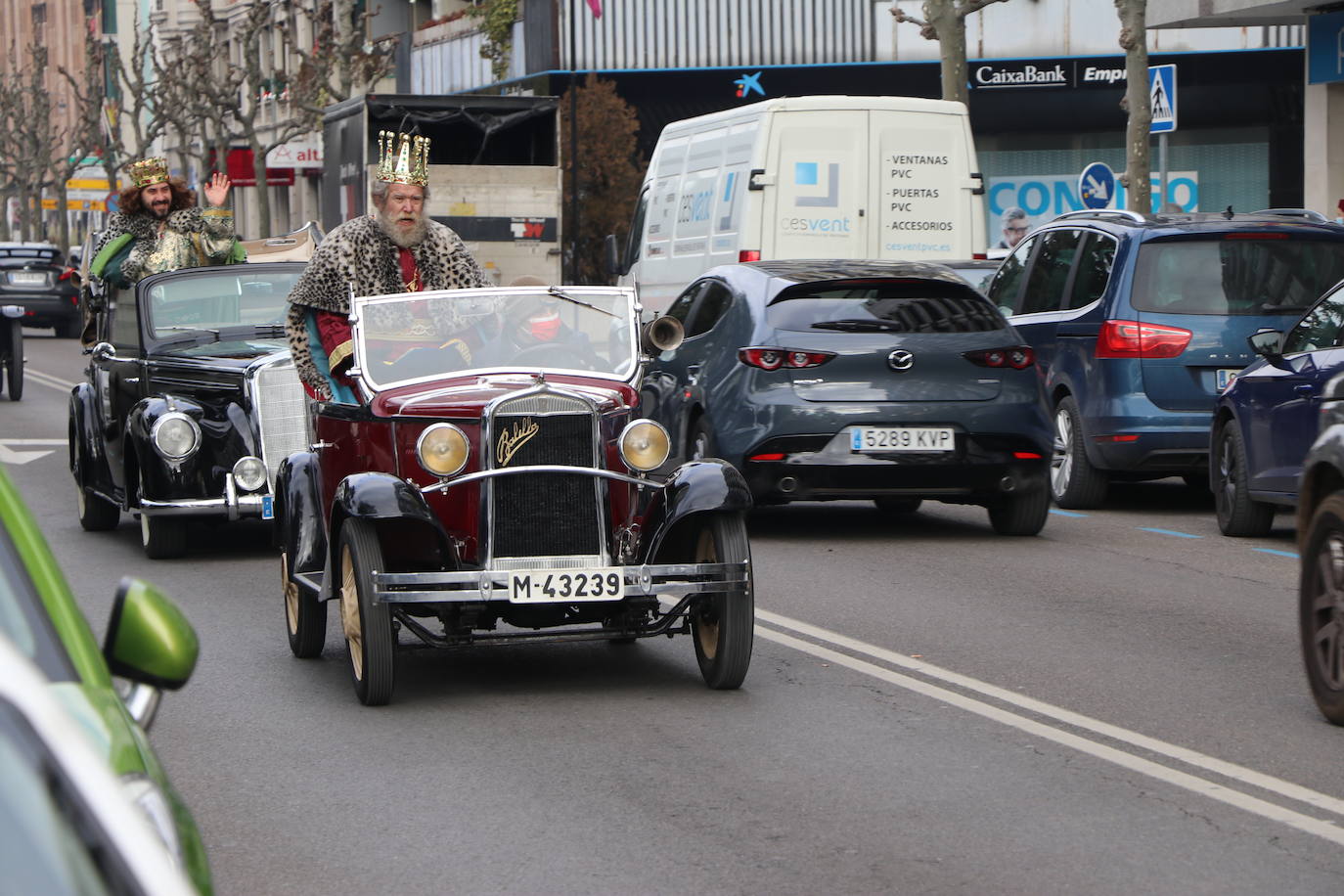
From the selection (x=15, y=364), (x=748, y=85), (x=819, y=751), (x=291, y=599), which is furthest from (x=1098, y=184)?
(x=819, y=751)

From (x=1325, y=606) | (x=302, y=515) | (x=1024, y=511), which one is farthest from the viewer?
(x=1024, y=511)

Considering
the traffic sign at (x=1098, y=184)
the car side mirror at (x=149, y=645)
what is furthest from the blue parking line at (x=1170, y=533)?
the traffic sign at (x=1098, y=184)

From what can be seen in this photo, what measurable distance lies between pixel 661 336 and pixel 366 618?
6.33ft

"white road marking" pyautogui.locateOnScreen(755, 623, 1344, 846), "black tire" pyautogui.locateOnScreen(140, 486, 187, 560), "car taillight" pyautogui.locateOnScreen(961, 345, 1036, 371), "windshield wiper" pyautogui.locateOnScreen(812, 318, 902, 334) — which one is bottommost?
"white road marking" pyautogui.locateOnScreen(755, 623, 1344, 846)

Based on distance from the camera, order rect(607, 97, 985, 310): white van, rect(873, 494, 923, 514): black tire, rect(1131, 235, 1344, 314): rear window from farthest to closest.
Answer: rect(607, 97, 985, 310): white van, rect(873, 494, 923, 514): black tire, rect(1131, 235, 1344, 314): rear window

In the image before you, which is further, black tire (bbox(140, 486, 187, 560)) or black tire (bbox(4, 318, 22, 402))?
black tire (bbox(4, 318, 22, 402))

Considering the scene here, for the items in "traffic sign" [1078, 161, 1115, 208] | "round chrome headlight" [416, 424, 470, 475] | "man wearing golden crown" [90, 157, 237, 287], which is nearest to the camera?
"round chrome headlight" [416, 424, 470, 475]

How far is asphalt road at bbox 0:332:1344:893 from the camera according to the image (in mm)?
5770

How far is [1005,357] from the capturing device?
13008 mm

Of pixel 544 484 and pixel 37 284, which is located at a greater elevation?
pixel 37 284

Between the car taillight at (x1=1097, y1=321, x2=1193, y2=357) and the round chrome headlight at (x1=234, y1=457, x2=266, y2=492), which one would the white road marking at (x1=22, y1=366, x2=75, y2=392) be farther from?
the car taillight at (x1=1097, y1=321, x2=1193, y2=357)

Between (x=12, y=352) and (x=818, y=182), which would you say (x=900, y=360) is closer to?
(x=818, y=182)

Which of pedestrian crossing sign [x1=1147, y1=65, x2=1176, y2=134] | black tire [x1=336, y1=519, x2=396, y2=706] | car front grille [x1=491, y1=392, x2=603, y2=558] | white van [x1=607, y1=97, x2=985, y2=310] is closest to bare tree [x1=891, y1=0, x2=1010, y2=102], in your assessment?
pedestrian crossing sign [x1=1147, y1=65, x2=1176, y2=134]

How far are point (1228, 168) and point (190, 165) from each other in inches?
1845
